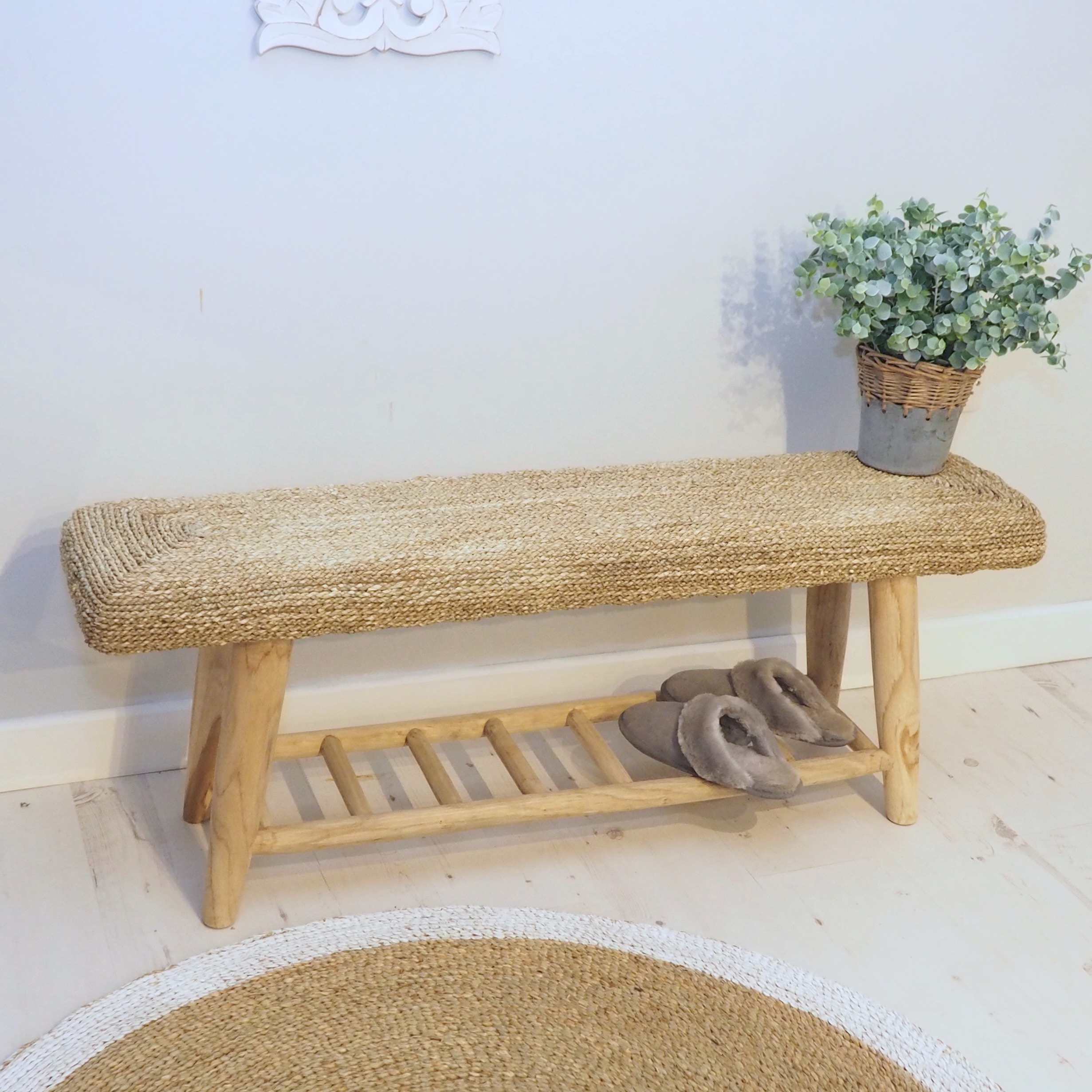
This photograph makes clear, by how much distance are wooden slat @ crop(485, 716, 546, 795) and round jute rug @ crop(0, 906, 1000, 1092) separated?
0.63ft

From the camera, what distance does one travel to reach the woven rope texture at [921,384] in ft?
5.45

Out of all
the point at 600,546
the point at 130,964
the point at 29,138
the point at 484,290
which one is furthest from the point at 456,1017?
the point at 29,138

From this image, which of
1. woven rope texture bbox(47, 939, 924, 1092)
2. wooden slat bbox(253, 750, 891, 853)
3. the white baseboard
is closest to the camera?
woven rope texture bbox(47, 939, 924, 1092)

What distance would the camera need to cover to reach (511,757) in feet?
5.61

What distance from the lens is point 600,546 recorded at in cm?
149

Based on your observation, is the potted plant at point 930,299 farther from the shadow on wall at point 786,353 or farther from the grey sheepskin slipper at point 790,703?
the grey sheepskin slipper at point 790,703

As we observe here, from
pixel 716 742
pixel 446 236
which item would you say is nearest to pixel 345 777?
pixel 716 742

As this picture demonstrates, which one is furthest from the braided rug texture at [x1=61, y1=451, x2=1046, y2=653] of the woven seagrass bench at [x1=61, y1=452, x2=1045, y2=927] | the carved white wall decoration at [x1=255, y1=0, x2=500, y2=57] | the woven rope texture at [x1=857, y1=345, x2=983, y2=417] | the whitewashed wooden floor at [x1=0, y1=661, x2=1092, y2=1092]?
the carved white wall decoration at [x1=255, y1=0, x2=500, y2=57]

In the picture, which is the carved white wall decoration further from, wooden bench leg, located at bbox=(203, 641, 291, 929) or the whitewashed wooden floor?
the whitewashed wooden floor

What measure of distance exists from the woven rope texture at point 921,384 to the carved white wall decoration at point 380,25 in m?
0.65

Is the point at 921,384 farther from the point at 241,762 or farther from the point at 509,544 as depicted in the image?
the point at 241,762

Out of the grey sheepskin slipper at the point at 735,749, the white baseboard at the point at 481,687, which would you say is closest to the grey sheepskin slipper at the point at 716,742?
the grey sheepskin slipper at the point at 735,749

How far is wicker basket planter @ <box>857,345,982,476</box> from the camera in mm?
1670

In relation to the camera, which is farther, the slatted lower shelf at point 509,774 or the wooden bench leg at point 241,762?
the slatted lower shelf at point 509,774
